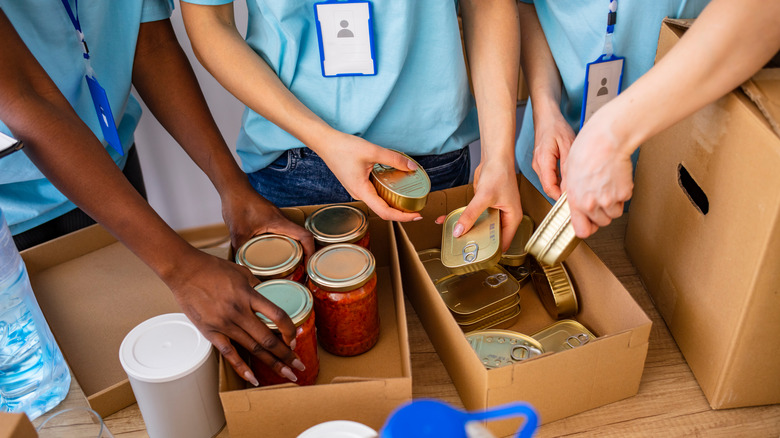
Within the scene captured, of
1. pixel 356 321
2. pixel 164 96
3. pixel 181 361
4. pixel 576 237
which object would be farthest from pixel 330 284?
pixel 164 96

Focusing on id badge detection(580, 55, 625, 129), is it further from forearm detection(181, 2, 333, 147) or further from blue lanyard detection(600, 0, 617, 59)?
forearm detection(181, 2, 333, 147)

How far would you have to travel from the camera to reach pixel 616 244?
4.20 ft

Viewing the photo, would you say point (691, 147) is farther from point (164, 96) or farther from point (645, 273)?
point (164, 96)

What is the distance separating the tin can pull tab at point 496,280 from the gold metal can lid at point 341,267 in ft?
0.84

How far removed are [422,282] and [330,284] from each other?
17 centimetres

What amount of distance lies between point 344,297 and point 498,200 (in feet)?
1.16

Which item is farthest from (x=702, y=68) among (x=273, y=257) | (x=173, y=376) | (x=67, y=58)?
(x=67, y=58)

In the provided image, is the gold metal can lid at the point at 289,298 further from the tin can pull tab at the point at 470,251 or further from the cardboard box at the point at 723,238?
the cardboard box at the point at 723,238

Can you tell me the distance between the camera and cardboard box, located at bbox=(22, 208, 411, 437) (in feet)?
2.64

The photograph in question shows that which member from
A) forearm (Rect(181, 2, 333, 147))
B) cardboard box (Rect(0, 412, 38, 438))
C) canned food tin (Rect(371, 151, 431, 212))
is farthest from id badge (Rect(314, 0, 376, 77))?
cardboard box (Rect(0, 412, 38, 438))

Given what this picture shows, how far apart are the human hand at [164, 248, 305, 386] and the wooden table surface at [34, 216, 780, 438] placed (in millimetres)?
154

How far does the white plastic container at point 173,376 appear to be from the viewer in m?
0.80

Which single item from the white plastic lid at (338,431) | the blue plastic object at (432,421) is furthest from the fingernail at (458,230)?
the blue plastic object at (432,421)

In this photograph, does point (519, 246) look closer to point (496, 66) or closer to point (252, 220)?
point (496, 66)
